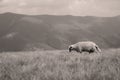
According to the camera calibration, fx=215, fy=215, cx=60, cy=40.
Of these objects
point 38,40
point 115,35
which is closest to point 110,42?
point 115,35

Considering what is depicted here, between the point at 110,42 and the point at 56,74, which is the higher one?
the point at 56,74

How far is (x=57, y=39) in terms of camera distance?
184000 millimetres

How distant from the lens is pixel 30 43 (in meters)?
178

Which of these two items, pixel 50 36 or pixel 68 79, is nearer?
pixel 68 79

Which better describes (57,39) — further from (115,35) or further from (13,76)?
(13,76)

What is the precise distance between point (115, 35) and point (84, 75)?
7931 inches

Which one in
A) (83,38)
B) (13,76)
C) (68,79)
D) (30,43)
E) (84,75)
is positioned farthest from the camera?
(83,38)

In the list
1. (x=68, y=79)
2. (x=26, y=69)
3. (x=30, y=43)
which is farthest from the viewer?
(x=30, y=43)

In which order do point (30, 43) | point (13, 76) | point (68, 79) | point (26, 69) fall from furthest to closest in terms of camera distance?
1. point (30, 43)
2. point (26, 69)
3. point (13, 76)
4. point (68, 79)

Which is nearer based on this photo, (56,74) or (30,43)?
(56,74)

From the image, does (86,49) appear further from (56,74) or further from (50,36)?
(50,36)

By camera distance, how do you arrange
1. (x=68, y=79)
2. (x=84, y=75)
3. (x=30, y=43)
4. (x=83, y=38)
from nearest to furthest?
(x=68, y=79) → (x=84, y=75) → (x=30, y=43) → (x=83, y=38)

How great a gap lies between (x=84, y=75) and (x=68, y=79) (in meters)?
0.41

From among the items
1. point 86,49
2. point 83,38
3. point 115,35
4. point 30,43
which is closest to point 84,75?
point 86,49
